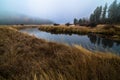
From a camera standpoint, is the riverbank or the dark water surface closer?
the dark water surface

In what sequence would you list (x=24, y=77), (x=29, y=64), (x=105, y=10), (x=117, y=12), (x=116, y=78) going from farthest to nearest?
(x=105, y=10) < (x=117, y=12) < (x=29, y=64) < (x=24, y=77) < (x=116, y=78)

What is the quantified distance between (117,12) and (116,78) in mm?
50877

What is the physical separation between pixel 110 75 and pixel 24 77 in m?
1.81

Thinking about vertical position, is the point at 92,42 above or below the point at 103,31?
below

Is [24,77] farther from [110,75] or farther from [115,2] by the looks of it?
[115,2]

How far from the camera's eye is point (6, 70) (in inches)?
148

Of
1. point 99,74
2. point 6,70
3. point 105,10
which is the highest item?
point 105,10

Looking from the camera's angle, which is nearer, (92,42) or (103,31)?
(92,42)

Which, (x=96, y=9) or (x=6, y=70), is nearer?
(x=6, y=70)

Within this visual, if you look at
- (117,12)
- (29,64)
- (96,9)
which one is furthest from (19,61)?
(96,9)

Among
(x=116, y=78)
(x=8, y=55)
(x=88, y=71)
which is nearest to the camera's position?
(x=116, y=78)

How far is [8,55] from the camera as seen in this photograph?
4824mm

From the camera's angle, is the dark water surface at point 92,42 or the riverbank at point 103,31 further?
the riverbank at point 103,31

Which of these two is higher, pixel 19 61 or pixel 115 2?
pixel 115 2
